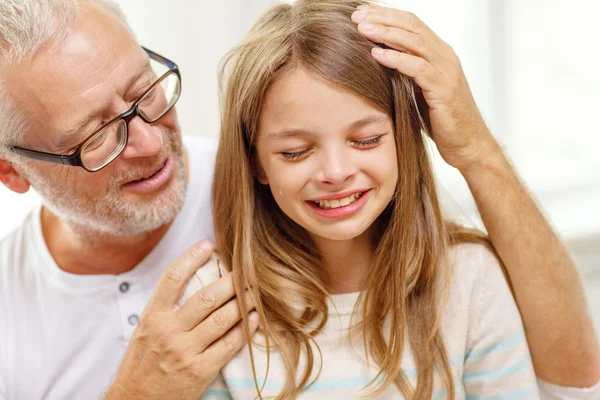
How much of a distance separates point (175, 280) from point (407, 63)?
1.97ft

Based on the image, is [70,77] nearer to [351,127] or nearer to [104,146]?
[104,146]

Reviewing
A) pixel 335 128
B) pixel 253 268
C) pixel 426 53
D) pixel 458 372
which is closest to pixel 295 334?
pixel 253 268

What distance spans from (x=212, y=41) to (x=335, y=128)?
136 centimetres

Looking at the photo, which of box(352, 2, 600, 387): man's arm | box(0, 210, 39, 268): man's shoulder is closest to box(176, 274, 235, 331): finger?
box(352, 2, 600, 387): man's arm

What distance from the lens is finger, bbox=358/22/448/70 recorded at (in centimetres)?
126

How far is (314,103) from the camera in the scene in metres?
1.26

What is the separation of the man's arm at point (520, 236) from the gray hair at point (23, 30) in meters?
0.63

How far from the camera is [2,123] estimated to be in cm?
158

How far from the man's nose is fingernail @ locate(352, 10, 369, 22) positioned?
0.51m

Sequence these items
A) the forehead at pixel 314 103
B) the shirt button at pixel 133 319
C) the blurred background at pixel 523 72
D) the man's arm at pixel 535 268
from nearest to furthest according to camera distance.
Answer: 1. the forehead at pixel 314 103
2. the man's arm at pixel 535 268
3. the shirt button at pixel 133 319
4. the blurred background at pixel 523 72

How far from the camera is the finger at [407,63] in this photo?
1.26 m

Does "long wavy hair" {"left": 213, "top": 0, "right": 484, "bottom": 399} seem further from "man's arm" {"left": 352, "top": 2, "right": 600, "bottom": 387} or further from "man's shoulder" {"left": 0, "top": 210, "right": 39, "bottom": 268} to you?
"man's shoulder" {"left": 0, "top": 210, "right": 39, "bottom": 268}

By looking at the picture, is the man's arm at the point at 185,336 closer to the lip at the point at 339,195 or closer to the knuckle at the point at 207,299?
the knuckle at the point at 207,299

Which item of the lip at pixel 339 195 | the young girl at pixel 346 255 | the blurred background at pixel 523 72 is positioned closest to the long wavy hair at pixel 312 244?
the young girl at pixel 346 255
